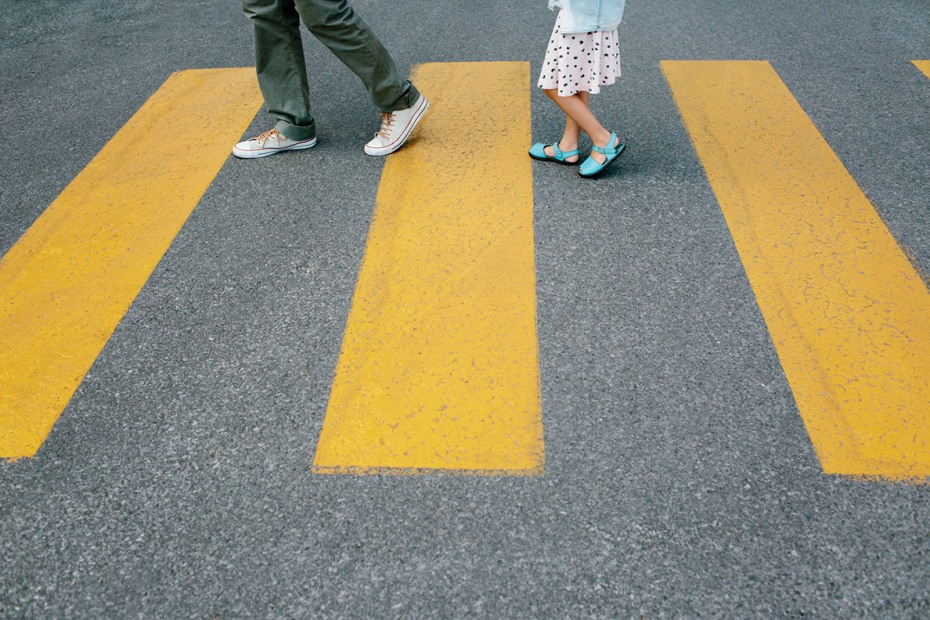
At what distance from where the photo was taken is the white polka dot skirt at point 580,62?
2.99 meters

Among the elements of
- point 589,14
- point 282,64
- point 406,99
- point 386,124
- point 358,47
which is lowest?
point 386,124

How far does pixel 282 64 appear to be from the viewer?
11.4 feet

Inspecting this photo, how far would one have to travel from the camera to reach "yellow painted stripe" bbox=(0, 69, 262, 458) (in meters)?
2.38

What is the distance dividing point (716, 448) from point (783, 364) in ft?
1.51

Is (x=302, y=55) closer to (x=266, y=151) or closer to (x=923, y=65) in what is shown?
(x=266, y=151)

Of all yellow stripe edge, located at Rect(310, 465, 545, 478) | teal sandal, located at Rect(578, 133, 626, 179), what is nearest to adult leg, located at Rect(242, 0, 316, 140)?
teal sandal, located at Rect(578, 133, 626, 179)

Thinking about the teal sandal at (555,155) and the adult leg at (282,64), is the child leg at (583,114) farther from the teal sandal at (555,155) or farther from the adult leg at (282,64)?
the adult leg at (282,64)

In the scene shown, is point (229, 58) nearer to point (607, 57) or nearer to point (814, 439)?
point (607, 57)

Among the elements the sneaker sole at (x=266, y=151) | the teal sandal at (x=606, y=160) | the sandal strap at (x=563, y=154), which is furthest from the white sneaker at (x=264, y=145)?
the teal sandal at (x=606, y=160)

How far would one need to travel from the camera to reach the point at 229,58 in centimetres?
467

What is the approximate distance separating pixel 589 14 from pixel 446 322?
4.69ft

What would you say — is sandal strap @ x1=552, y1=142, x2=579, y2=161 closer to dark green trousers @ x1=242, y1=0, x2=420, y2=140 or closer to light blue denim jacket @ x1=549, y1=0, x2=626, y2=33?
light blue denim jacket @ x1=549, y1=0, x2=626, y2=33

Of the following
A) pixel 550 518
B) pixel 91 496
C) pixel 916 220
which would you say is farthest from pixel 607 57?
pixel 91 496

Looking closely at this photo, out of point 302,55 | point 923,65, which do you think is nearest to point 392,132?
point 302,55
